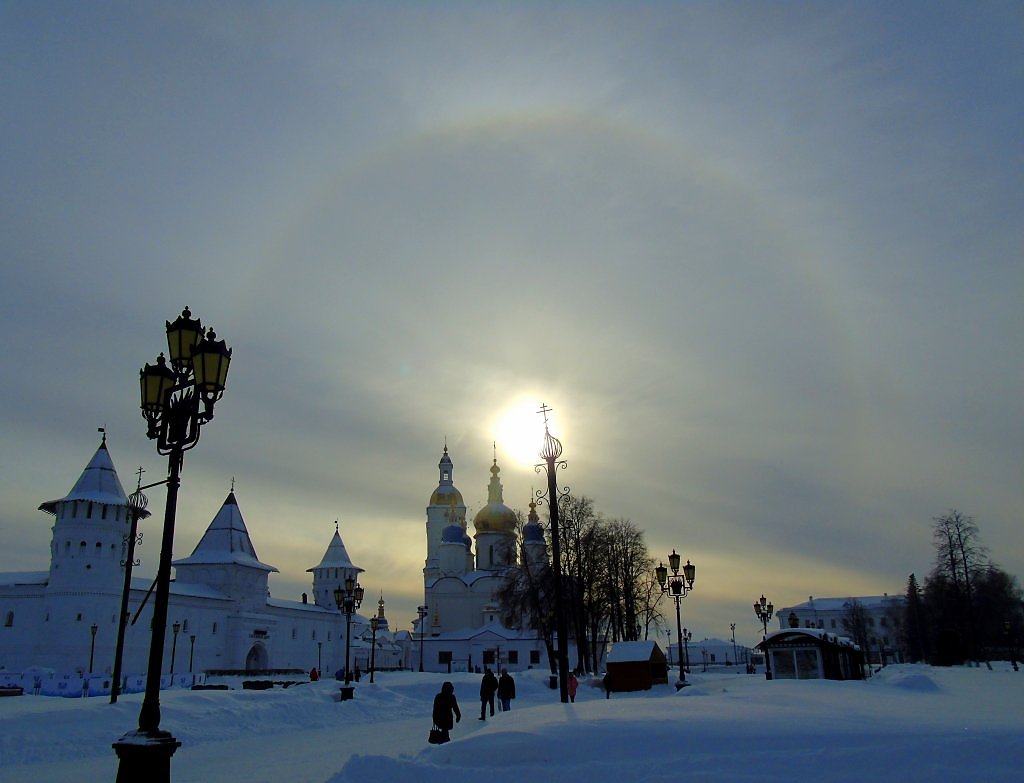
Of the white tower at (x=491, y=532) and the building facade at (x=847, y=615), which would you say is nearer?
the white tower at (x=491, y=532)

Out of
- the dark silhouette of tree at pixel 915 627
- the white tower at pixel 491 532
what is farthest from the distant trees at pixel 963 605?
the white tower at pixel 491 532

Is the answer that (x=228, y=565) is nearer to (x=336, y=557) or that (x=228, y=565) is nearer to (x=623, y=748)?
(x=336, y=557)

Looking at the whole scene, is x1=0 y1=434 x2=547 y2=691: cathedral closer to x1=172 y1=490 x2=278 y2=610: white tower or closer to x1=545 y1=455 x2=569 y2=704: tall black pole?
x1=172 y1=490 x2=278 y2=610: white tower

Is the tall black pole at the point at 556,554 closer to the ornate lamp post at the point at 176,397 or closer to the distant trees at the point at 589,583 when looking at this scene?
the ornate lamp post at the point at 176,397

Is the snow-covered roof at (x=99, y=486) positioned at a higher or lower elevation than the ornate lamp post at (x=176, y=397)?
higher

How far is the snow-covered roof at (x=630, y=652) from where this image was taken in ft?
115

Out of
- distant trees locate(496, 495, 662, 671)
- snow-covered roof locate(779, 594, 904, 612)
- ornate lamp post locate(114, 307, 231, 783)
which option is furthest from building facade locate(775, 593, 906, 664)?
ornate lamp post locate(114, 307, 231, 783)

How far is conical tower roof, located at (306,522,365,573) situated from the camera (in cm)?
8075

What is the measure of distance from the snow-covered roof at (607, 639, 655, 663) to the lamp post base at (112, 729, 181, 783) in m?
29.8

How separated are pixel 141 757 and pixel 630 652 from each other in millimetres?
30520

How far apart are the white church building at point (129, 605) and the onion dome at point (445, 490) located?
69.8 feet

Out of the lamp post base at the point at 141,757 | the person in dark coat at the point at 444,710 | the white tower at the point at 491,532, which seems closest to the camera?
the lamp post base at the point at 141,757

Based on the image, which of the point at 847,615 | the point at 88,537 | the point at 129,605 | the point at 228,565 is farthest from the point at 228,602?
the point at 847,615

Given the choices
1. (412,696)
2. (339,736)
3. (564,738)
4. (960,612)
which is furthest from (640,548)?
(564,738)
